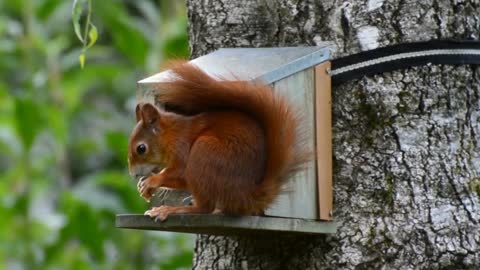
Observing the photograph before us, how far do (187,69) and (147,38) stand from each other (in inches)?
80.1

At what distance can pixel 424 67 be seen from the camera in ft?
8.59

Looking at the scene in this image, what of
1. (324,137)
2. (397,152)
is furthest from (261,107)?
(397,152)

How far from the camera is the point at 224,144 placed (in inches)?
94.8

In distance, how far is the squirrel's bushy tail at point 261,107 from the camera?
2402 millimetres

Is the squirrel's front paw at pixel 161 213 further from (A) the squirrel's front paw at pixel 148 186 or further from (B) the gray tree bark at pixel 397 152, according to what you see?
(B) the gray tree bark at pixel 397 152


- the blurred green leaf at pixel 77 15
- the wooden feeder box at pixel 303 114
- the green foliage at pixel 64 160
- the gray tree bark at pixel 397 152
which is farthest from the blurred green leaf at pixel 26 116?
the gray tree bark at pixel 397 152

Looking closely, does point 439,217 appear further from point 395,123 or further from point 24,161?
point 24,161

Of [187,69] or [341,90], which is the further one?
[341,90]

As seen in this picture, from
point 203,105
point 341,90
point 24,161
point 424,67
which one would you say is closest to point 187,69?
point 203,105

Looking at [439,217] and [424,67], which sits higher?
[424,67]

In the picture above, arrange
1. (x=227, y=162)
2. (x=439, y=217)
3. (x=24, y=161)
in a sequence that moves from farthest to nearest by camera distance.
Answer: (x=24, y=161), (x=439, y=217), (x=227, y=162)

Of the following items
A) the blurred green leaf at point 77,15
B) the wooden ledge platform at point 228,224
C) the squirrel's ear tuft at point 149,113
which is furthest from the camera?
the blurred green leaf at point 77,15

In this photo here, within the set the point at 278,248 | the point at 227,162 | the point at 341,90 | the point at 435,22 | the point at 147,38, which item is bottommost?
the point at 278,248

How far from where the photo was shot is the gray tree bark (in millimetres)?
2559
